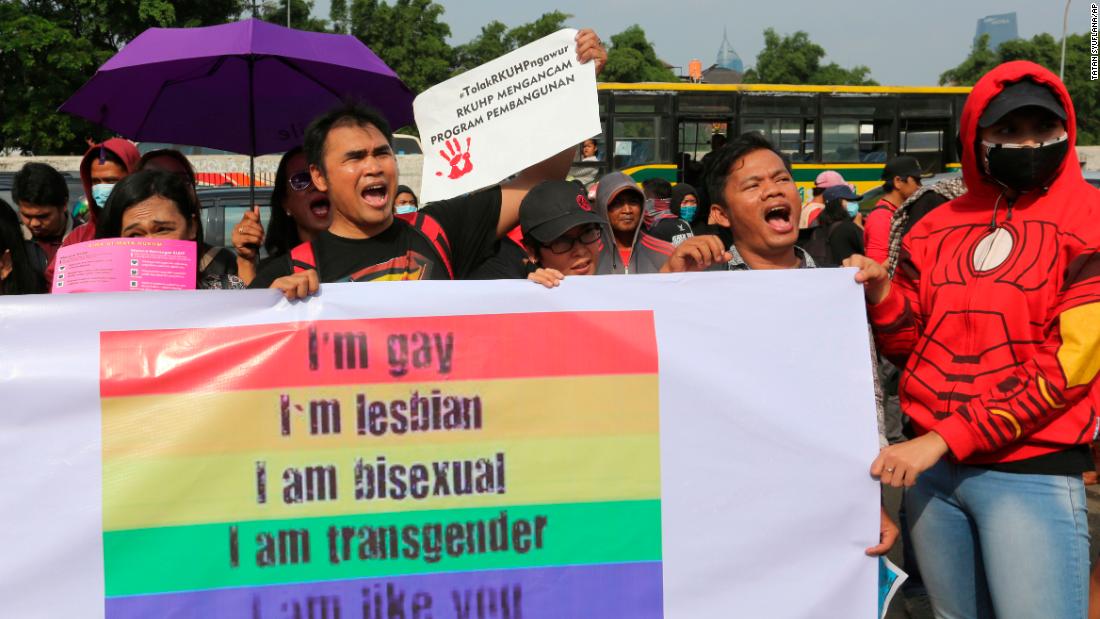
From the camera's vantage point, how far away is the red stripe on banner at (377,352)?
8.31 feet

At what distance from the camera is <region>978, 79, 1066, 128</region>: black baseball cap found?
2.44m

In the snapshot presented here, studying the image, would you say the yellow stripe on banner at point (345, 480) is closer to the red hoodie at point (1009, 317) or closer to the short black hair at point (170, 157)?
the red hoodie at point (1009, 317)

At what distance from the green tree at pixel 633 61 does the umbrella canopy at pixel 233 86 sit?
48506 millimetres

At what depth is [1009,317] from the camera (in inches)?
95.6

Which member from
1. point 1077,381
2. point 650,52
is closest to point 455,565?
point 1077,381

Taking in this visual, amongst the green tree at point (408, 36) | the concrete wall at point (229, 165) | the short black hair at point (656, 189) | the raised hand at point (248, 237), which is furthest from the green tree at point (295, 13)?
the raised hand at point (248, 237)

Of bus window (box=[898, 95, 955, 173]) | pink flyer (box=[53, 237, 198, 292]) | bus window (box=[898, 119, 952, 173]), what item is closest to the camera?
pink flyer (box=[53, 237, 198, 292])

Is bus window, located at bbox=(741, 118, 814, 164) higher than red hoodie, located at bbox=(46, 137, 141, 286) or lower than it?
higher

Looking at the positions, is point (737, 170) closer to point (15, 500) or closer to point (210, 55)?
point (15, 500)

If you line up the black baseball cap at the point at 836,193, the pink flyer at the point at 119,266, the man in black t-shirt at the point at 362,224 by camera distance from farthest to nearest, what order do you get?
1. the black baseball cap at the point at 836,193
2. the man in black t-shirt at the point at 362,224
3. the pink flyer at the point at 119,266

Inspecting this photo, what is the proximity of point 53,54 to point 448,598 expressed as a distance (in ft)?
82.9

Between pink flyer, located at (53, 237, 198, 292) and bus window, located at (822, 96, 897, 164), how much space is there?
54.1ft

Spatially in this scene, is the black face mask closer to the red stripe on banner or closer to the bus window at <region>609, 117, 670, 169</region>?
the red stripe on banner

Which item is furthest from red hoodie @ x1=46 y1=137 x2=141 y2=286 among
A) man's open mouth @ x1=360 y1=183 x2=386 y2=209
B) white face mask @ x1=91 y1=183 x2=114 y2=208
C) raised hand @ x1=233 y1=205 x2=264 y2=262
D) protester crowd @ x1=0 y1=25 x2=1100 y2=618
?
man's open mouth @ x1=360 y1=183 x2=386 y2=209
